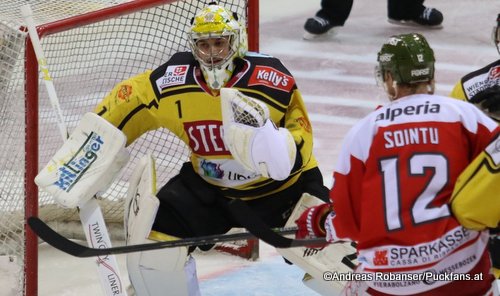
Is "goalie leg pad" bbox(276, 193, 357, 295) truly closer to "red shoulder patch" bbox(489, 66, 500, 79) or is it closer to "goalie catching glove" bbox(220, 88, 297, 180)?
"goalie catching glove" bbox(220, 88, 297, 180)

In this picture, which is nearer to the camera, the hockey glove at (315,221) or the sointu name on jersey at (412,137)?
the sointu name on jersey at (412,137)

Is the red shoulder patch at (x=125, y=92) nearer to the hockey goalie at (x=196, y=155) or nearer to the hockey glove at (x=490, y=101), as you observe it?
the hockey goalie at (x=196, y=155)

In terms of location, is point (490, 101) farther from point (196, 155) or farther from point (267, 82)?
point (196, 155)

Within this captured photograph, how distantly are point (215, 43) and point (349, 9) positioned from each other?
3683 mm

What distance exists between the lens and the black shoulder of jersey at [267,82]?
437cm

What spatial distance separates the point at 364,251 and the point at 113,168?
1.24 m

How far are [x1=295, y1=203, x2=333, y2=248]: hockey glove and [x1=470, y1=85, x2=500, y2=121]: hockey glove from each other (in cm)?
72

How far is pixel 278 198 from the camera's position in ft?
14.9

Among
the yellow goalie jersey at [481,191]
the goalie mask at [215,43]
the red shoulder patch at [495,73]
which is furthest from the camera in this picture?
the goalie mask at [215,43]

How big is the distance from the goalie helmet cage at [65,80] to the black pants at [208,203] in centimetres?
40

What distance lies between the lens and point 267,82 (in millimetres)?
4383

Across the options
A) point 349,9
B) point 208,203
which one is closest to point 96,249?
point 208,203

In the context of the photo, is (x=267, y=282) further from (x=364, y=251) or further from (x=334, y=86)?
(x=334, y=86)

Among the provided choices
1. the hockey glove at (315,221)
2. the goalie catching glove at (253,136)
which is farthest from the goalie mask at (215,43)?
the hockey glove at (315,221)
